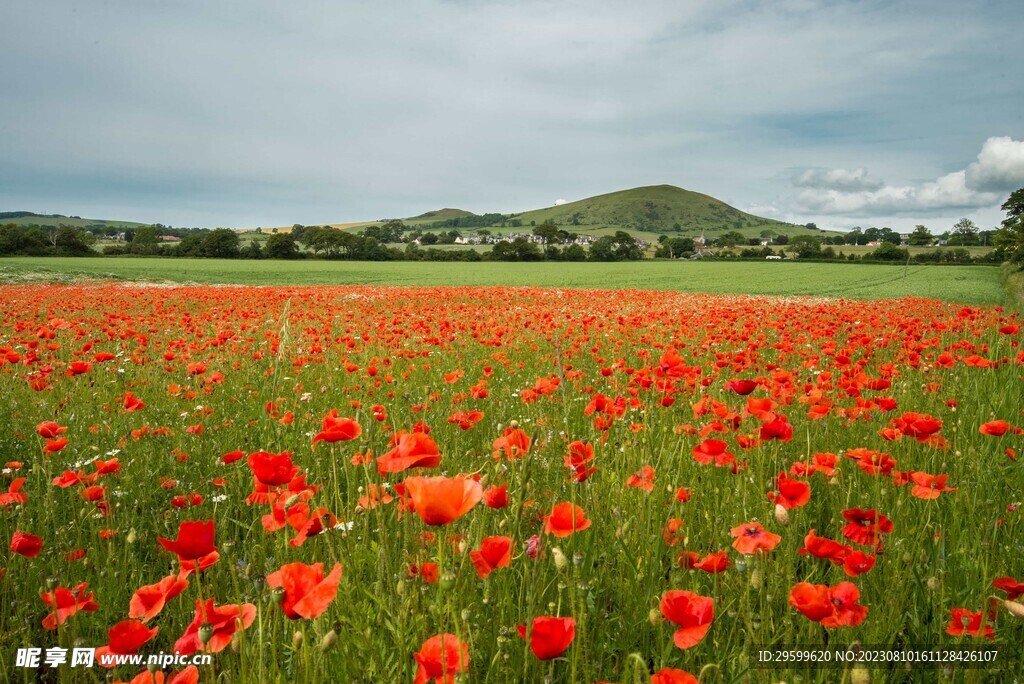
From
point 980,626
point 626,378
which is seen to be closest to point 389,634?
point 980,626

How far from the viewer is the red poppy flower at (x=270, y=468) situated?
56.9 inches

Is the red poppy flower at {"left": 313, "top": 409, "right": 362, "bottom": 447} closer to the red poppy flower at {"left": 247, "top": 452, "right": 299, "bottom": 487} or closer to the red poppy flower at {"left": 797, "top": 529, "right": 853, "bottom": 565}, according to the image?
the red poppy flower at {"left": 247, "top": 452, "right": 299, "bottom": 487}

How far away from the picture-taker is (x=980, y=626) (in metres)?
1.37

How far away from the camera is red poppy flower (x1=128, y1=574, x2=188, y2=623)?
4.12 feet

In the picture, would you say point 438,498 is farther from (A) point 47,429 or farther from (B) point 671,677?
(A) point 47,429

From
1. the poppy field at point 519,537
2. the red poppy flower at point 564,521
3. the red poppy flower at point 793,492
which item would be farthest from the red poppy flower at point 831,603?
the red poppy flower at point 564,521

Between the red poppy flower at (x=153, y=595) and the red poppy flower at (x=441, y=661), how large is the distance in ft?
1.82

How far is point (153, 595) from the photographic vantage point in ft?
4.35

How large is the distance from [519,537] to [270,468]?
0.95m

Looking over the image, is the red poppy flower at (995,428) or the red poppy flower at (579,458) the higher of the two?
the red poppy flower at (995,428)

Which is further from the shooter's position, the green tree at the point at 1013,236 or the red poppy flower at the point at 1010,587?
the green tree at the point at 1013,236

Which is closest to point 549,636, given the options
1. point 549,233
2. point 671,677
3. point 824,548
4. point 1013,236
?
point 671,677

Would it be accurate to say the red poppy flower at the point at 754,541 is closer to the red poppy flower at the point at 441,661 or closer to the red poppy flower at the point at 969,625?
the red poppy flower at the point at 969,625

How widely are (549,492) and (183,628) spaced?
4.89 ft
